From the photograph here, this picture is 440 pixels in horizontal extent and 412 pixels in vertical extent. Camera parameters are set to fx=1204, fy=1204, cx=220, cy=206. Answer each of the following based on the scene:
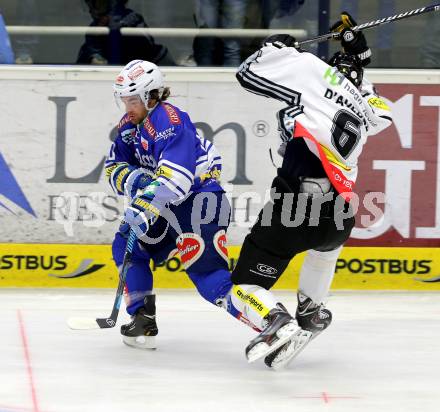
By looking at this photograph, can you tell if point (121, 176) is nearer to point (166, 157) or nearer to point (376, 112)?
point (166, 157)

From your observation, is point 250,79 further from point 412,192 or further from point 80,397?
point 412,192

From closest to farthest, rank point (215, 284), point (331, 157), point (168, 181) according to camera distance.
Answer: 1. point (331, 157)
2. point (168, 181)
3. point (215, 284)

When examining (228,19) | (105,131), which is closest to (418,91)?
(228,19)

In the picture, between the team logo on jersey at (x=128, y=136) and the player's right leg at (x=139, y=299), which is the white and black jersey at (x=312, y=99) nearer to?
the team logo on jersey at (x=128, y=136)

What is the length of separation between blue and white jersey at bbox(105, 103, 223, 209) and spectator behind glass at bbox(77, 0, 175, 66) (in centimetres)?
152

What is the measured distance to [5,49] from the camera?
6.11 meters

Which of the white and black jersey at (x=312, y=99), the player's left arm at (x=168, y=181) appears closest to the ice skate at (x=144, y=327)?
the player's left arm at (x=168, y=181)

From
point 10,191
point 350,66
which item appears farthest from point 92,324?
point 10,191

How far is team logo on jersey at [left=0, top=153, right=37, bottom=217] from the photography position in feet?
19.9

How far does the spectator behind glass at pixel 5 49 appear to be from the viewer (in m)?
6.11

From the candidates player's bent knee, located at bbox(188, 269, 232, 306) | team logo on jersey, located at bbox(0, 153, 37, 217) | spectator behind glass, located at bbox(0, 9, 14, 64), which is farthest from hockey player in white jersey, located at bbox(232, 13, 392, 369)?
spectator behind glass, located at bbox(0, 9, 14, 64)

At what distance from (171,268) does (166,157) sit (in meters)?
1.79

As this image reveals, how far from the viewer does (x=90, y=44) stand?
6141 mm

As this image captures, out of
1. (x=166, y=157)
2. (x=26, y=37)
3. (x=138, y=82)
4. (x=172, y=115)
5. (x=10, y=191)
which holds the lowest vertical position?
(x=10, y=191)
